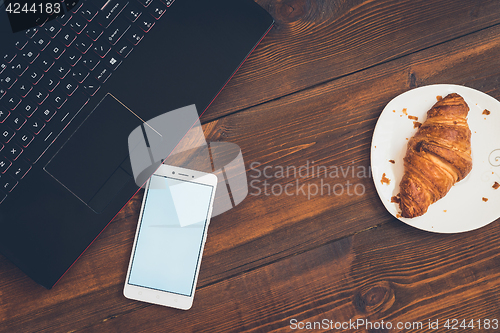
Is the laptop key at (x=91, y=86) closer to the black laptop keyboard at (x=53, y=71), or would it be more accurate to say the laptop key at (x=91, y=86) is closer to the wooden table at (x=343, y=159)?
the black laptop keyboard at (x=53, y=71)

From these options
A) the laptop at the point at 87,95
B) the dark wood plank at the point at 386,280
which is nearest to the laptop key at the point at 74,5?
the laptop at the point at 87,95

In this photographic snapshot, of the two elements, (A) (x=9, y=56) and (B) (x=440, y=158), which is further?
(B) (x=440, y=158)

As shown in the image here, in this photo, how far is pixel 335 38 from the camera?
2.79 ft

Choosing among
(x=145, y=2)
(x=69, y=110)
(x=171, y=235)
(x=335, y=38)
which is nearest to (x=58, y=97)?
(x=69, y=110)

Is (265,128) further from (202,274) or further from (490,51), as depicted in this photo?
(490,51)

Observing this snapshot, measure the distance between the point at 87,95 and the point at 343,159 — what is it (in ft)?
2.02

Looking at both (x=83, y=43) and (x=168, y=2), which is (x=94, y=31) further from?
(x=168, y=2)

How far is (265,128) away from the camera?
2.80ft

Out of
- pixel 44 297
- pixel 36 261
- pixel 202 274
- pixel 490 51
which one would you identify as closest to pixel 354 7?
pixel 490 51

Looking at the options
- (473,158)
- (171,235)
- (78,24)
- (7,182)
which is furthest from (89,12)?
(473,158)

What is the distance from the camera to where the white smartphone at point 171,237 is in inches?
32.2

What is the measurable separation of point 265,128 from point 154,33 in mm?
341

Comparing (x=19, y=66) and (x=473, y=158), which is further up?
(x=19, y=66)

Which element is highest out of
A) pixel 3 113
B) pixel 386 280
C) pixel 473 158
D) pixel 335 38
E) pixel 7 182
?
pixel 3 113
